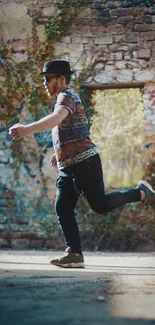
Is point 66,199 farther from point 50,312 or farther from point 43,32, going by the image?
point 43,32

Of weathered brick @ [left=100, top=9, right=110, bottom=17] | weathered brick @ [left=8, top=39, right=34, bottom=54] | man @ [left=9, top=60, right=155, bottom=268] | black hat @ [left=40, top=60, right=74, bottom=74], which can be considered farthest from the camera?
weathered brick @ [left=8, top=39, right=34, bottom=54]

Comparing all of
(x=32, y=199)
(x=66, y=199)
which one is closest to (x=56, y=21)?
(x=32, y=199)

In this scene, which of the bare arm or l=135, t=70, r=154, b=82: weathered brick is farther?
l=135, t=70, r=154, b=82: weathered brick

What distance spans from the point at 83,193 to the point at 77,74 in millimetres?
2833

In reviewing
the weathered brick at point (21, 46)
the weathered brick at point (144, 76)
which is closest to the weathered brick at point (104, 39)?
the weathered brick at point (144, 76)

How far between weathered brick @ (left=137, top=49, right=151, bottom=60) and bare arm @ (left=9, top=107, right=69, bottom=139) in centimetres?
303

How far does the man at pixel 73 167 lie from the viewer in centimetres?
382

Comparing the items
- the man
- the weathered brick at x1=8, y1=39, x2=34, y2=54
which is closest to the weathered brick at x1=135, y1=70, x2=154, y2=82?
the weathered brick at x1=8, y1=39, x2=34, y2=54

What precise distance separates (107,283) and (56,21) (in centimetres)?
420

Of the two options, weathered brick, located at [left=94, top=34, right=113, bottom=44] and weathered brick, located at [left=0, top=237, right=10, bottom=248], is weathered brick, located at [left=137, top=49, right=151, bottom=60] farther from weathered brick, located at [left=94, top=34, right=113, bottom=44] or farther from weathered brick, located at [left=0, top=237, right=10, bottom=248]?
weathered brick, located at [left=0, top=237, right=10, bottom=248]

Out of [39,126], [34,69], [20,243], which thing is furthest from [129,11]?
[39,126]

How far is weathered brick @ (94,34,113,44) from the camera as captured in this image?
6.42m

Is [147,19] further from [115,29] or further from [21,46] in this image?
[21,46]

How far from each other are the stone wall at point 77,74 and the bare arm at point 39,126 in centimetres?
288
